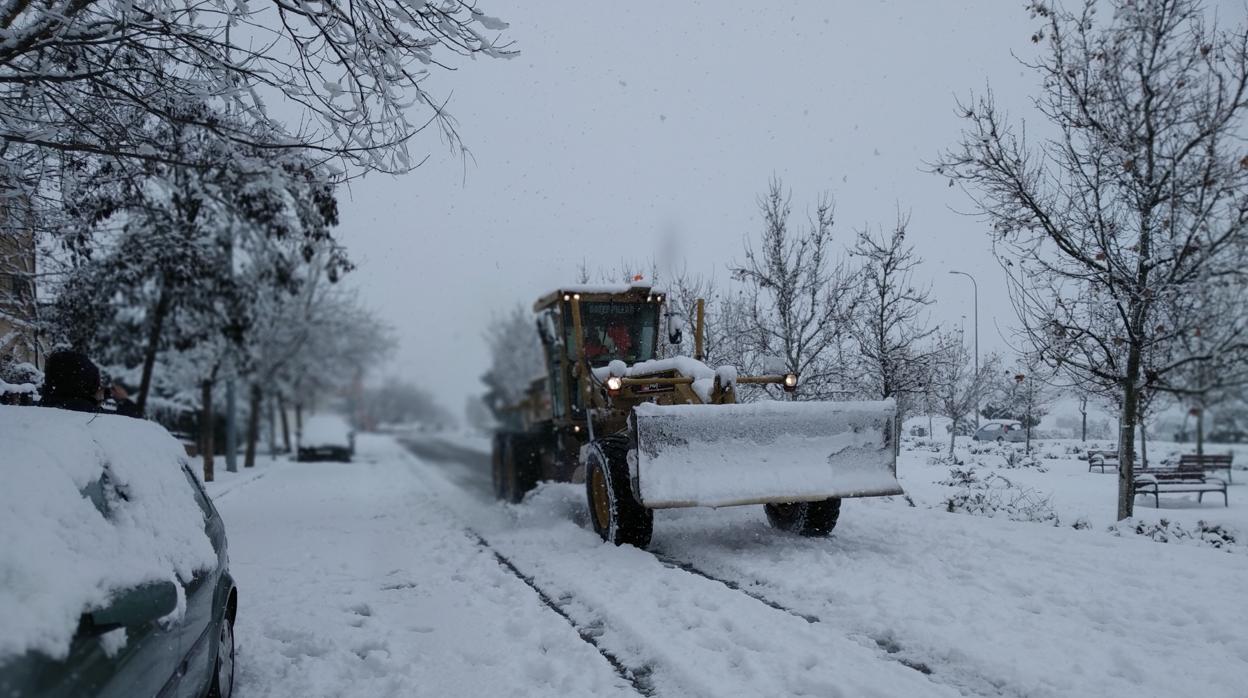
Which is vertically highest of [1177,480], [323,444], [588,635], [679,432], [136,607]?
[679,432]

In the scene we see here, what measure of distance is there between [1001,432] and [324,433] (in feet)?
80.8

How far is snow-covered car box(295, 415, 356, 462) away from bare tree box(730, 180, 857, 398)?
2076cm

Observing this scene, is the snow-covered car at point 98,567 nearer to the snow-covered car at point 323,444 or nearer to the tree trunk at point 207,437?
the tree trunk at point 207,437

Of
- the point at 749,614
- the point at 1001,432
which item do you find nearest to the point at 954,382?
the point at 1001,432

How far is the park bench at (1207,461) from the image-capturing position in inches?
408

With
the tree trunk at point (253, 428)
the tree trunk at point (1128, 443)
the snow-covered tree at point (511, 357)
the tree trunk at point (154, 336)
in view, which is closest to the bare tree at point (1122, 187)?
the tree trunk at point (1128, 443)

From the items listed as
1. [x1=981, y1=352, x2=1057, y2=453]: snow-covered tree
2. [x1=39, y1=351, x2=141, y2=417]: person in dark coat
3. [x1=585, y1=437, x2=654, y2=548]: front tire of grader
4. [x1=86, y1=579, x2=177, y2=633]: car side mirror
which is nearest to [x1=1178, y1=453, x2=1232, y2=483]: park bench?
[x1=981, y1=352, x2=1057, y2=453]: snow-covered tree

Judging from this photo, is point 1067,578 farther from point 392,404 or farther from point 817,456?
point 392,404

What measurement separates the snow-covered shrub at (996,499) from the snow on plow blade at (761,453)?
2773 mm

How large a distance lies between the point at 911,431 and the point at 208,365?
16536mm

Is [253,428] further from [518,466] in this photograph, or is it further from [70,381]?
[70,381]

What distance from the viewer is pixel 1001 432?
10.3 meters

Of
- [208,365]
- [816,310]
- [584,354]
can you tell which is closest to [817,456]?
[584,354]

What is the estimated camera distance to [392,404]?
5664 inches
